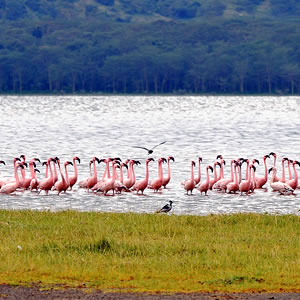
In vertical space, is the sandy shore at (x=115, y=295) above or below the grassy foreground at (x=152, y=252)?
above

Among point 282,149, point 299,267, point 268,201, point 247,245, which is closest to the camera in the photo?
point 299,267

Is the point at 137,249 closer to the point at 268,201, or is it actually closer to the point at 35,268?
the point at 35,268

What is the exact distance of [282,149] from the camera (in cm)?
7206

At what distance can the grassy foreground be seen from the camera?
15.0m

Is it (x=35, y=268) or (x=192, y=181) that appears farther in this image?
(x=192, y=181)

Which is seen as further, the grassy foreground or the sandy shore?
the grassy foreground

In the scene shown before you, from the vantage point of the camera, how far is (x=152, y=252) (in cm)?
1777

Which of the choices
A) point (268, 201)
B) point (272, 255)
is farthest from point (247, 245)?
point (268, 201)

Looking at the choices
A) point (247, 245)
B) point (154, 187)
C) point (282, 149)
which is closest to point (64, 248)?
point (247, 245)

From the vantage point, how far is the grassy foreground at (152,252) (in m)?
15.0

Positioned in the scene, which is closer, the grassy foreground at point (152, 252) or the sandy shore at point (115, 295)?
the sandy shore at point (115, 295)

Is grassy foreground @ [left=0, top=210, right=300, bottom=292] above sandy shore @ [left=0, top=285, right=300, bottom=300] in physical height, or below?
below

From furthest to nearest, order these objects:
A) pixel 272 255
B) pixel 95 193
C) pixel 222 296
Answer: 1. pixel 95 193
2. pixel 272 255
3. pixel 222 296

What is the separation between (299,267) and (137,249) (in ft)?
11.9
